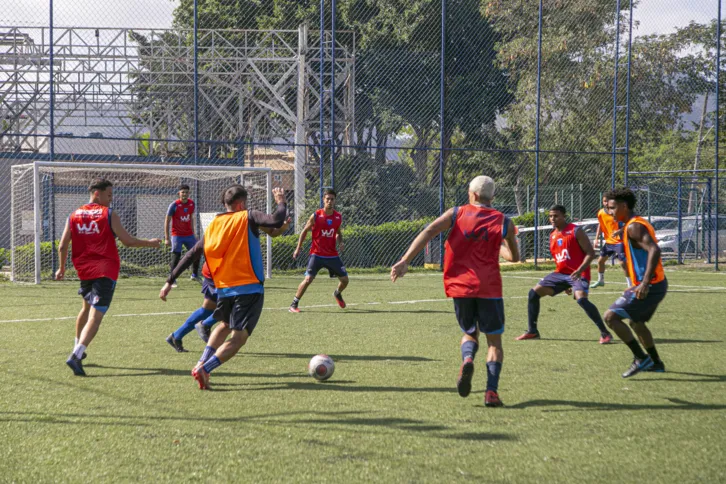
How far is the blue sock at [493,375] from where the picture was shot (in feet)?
19.0

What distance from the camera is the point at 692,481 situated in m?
4.04

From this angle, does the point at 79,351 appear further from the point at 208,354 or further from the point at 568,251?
the point at 568,251

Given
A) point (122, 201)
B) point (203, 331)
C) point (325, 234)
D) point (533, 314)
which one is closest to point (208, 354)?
point (203, 331)

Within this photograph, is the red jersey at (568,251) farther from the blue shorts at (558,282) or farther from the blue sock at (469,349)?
the blue sock at (469,349)

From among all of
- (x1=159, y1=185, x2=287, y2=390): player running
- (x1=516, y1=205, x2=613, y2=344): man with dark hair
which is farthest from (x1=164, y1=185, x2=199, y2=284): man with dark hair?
(x1=159, y1=185, x2=287, y2=390): player running

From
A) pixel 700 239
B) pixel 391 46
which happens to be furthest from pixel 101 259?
pixel 700 239

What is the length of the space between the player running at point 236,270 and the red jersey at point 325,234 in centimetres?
597

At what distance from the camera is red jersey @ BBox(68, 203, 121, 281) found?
7.52 meters

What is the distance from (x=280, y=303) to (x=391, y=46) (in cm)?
1405

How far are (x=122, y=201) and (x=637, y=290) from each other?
18.6 m

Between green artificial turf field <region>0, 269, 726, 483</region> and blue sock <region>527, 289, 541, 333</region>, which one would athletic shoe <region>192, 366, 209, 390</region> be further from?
blue sock <region>527, 289, 541, 333</region>

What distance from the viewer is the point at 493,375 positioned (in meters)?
5.83

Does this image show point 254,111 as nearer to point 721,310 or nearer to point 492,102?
point 492,102

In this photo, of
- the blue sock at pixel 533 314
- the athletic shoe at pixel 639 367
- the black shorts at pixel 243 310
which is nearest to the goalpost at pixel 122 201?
the blue sock at pixel 533 314
